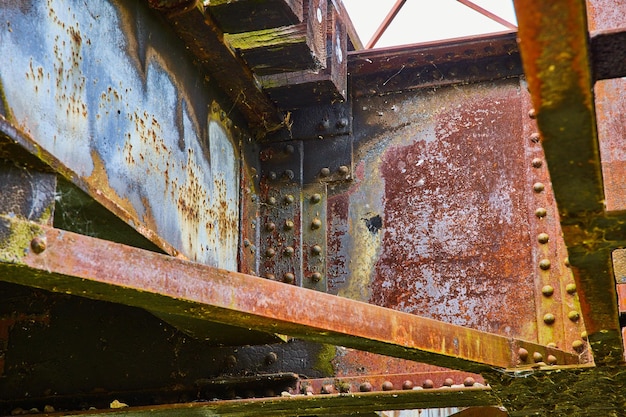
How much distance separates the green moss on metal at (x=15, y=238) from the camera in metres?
2.45

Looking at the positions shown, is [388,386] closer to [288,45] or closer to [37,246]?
[288,45]

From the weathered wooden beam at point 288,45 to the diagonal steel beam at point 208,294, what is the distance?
155 cm

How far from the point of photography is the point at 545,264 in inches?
173

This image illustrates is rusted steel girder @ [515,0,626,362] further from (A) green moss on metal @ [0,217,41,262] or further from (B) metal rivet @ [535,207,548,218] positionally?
(B) metal rivet @ [535,207,548,218]

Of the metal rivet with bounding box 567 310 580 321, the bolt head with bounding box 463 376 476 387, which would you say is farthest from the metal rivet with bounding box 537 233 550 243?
the bolt head with bounding box 463 376 476 387

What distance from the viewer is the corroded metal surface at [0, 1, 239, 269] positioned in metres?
2.92

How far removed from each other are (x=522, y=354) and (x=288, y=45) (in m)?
1.70

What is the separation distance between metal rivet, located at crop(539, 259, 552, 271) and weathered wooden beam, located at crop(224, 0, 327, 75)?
1.39m

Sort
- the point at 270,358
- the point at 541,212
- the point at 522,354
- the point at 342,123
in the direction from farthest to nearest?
the point at 342,123 < the point at 270,358 < the point at 541,212 < the point at 522,354

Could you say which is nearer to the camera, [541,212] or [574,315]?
[574,315]

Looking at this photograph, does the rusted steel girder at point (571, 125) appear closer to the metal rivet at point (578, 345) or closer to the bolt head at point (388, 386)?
the metal rivet at point (578, 345)

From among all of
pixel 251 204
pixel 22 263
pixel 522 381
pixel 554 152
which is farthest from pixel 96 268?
pixel 251 204

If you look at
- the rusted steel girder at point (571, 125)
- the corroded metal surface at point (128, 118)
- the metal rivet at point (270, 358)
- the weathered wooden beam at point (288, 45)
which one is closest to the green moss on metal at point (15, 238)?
the corroded metal surface at point (128, 118)

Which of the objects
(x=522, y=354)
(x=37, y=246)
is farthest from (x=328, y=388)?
(x=37, y=246)
